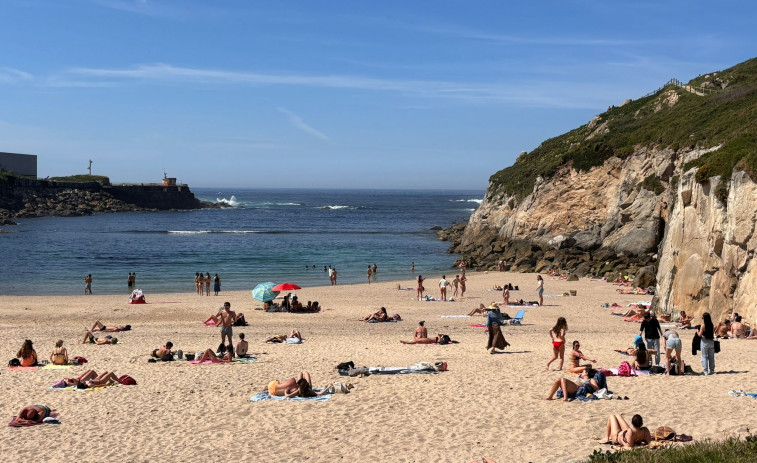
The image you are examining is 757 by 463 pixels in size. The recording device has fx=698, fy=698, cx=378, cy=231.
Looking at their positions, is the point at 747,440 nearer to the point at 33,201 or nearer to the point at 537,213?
the point at 537,213

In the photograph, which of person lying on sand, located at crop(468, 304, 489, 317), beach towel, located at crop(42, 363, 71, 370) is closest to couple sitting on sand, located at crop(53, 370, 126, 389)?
beach towel, located at crop(42, 363, 71, 370)

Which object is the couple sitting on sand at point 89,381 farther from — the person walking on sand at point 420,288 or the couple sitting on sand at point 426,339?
the person walking on sand at point 420,288

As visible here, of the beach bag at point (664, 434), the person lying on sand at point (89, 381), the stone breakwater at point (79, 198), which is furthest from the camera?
the stone breakwater at point (79, 198)

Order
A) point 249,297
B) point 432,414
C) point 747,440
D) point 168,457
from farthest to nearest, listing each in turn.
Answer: point 249,297
point 432,414
point 168,457
point 747,440

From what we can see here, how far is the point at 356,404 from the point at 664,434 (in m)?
5.21

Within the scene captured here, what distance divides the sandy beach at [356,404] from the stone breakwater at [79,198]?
251 feet

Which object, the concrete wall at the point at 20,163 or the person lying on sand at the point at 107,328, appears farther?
the concrete wall at the point at 20,163

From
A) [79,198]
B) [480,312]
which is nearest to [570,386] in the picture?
[480,312]

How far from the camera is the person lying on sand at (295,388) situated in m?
13.0

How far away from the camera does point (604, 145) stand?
49438 mm

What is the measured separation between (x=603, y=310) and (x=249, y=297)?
15291 millimetres

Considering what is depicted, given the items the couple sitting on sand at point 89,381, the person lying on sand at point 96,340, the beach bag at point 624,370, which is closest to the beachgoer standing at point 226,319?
the person lying on sand at point 96,340

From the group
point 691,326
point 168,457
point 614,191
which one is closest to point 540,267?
point 614,191

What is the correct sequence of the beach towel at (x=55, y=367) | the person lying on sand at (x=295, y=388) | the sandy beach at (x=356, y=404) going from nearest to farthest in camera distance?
the sandy beach at (x=356, y=404), the person lying on sand at (x=295, y=388), the beach towel at (x=55, y=367)
